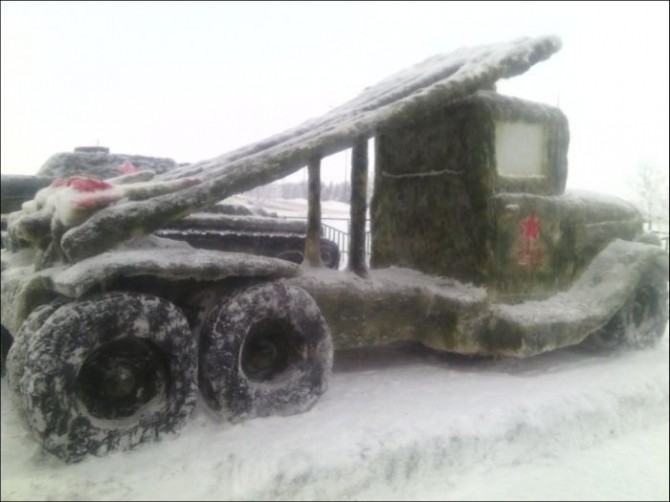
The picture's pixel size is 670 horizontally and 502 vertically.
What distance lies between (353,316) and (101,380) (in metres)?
1.48

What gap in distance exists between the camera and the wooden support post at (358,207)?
359 cm

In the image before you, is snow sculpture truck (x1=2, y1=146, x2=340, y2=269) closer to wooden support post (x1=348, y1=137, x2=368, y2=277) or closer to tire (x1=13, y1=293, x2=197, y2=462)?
tire (x1=13, y1=293, x2=197, y2=462)

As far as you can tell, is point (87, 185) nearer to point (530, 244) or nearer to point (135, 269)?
point (135, 269)

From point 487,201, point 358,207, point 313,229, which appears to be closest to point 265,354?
point 313,229

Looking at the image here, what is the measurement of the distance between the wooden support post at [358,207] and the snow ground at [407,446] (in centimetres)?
75

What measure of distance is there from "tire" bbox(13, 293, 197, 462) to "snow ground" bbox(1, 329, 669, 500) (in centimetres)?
11

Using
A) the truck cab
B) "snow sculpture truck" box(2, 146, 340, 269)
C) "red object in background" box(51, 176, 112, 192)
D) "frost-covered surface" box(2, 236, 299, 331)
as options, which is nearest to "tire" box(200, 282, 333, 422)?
"frost-covered surface" box(2, 236, 299, 331)

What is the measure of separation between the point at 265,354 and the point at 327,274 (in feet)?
2.03

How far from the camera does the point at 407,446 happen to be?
8.98 feet

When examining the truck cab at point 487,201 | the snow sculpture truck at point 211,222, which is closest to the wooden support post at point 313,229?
the truck cab at point 487,201

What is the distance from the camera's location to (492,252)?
376cm

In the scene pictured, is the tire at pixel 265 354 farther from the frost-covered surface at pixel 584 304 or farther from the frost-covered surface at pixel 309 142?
the frost-covered surface at pixel 584 304

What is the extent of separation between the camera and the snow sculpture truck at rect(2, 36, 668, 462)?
2.52m

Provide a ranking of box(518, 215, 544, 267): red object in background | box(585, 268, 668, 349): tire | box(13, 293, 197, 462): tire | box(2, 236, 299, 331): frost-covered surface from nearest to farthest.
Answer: box(13, 293, 197, 462): tire, box(2, 236, 299, 331): frost-covered surface, box(518, 215, 544, 267): red object in background, box(585, 268, 668, 349): tire
